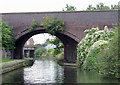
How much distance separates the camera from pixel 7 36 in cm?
2456

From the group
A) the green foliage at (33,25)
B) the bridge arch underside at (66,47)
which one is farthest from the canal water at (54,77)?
the bridge arch underside at (66,47)

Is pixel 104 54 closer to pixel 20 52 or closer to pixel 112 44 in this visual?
pixel 112 44

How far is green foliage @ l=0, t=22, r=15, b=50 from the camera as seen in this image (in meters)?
23.9

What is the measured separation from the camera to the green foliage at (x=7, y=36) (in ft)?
78.5

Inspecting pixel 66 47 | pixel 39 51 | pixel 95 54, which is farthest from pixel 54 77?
pixel 39 51

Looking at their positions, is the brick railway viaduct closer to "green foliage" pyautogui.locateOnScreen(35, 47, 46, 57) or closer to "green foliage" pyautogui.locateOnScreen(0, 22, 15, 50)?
"green foliage" pyautogui.locateOnScreen(0, 22, 15, 50)

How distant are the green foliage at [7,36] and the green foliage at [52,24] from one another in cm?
438

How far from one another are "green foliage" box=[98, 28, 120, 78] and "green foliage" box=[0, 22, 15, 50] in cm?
1559

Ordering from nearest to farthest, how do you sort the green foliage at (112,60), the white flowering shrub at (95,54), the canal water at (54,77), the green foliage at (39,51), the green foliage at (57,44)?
the green foliage at (112,60), the white flowering shrub at (95,54), the canal water at (54,77), the green foliage at (57,44), the green foliage at (39,51)

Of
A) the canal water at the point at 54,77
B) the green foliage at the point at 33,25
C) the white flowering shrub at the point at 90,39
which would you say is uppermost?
the green foliage at the point at 33,25

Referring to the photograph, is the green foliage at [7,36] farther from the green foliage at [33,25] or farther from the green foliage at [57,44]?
the green foliage at [57,44]

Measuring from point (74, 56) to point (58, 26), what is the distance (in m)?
7.68

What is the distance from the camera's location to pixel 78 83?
493 inches

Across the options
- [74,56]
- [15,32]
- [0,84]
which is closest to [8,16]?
[15,32]
